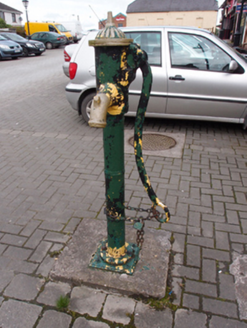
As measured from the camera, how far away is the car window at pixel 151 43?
5402 mm

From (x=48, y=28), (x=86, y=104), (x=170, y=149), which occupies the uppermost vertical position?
(x=48, y=28)

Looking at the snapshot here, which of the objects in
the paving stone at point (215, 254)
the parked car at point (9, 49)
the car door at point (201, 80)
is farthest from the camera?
the parked car at point (9, 49)

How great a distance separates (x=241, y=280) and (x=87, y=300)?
51.2 inches

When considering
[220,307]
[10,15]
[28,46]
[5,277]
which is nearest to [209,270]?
[220,307]

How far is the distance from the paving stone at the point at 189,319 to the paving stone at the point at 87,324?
0.52 meters

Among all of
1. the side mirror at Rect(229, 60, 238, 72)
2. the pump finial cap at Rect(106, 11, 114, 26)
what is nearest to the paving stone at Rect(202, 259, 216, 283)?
the pump finial cap at Rect(106, 11, 114, 26)

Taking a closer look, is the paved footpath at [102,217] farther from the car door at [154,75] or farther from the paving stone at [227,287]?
the car door at [154,75]

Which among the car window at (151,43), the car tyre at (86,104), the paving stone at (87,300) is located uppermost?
the car window at (151,43)

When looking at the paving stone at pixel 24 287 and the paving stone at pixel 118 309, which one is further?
the paving stone at pixel 24 287

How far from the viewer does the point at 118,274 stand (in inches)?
94.2

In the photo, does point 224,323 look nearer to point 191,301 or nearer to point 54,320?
point 191,301

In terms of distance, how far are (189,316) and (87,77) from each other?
15.5 feet

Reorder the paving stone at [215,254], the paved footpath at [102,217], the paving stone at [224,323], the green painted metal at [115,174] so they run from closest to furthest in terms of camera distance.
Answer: the green painted metal at [115,174], the paving stone at [224,323], the paved footpath at [102,217], the paving stone at [215,254]

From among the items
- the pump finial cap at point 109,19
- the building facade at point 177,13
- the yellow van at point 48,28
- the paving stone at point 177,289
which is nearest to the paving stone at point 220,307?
the paving stone at point 177,289
